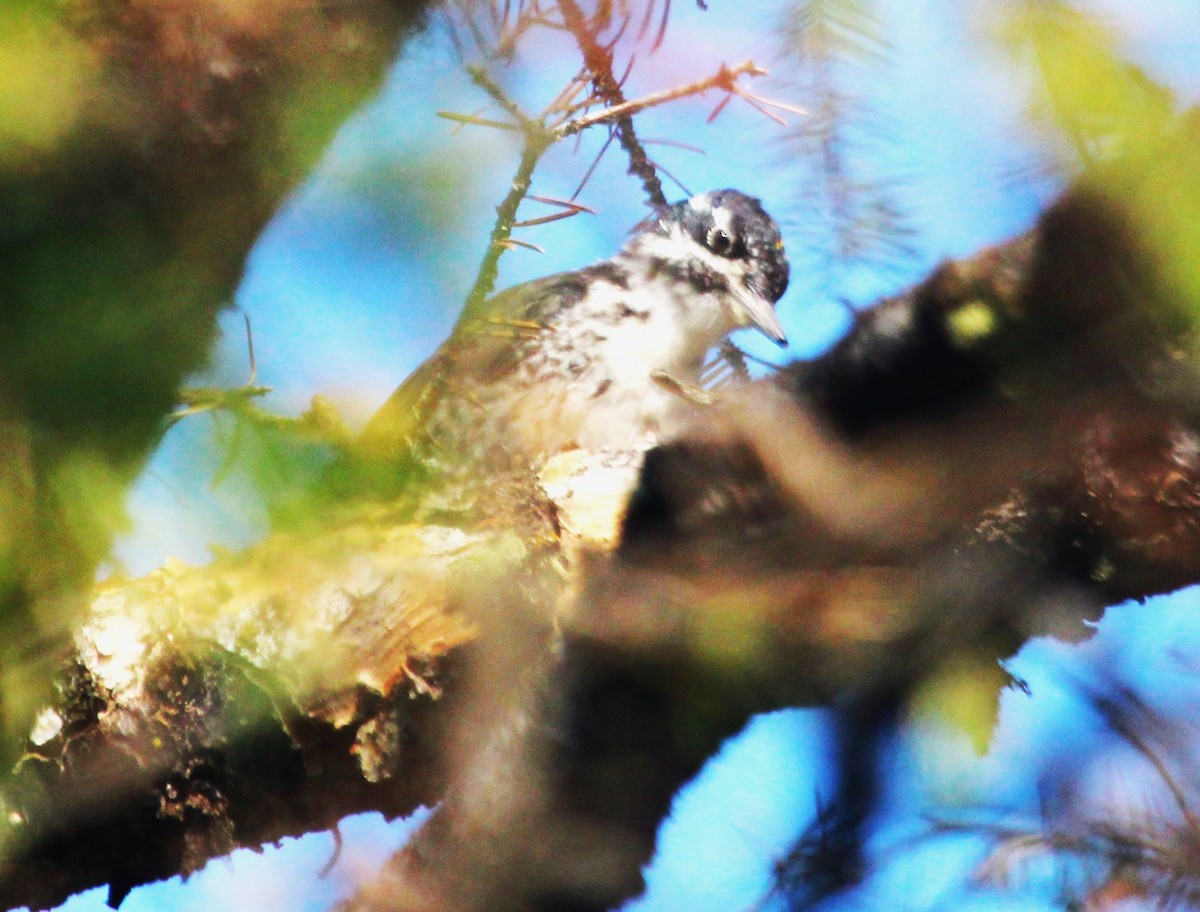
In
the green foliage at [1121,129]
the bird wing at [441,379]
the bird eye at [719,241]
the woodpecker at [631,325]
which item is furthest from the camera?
the bird eye at [719,241]

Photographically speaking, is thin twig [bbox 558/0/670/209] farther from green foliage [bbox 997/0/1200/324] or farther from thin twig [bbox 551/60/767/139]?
green foliage [bbox 997/0/1200/324]

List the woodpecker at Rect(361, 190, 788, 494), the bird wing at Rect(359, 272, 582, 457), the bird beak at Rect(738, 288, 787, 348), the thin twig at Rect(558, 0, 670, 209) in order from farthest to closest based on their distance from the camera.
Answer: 1. the bird beak at Rect(738, 288, 787, 348)
2. the woodpecker at Rect(361, 190, 788, 494)
3. the thin twig at Rect(558, 0, 670, 209)
4. the bird wing at Rect(359, 272, 582, 457)

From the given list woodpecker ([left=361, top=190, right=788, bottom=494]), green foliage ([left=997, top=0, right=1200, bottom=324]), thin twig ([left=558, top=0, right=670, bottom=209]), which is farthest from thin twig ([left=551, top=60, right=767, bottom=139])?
woodpecker ([left=361, top=190, right=788, bottom=494])

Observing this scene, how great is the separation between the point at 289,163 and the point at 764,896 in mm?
928

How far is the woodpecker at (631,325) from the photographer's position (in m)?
2.75

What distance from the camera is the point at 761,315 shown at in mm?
3152

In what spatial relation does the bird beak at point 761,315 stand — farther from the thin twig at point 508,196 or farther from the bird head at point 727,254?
the thin twig at point 508,196

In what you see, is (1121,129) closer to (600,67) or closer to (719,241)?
(600,67)

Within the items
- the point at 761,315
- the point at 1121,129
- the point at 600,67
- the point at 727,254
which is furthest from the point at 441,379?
the point at 727,254

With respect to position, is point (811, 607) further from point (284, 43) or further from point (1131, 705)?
point (284, 43)

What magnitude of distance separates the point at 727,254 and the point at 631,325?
485 millimetres

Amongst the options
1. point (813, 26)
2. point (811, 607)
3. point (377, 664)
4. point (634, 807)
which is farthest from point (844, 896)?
point (377, 664)

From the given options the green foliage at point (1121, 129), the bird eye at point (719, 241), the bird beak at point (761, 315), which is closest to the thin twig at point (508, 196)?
the green foliage at point (1121, 129)

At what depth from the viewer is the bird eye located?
3.43 metres
